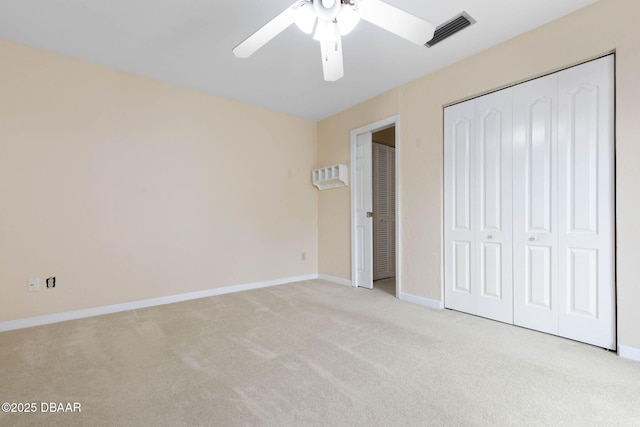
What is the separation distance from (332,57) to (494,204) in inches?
81.0

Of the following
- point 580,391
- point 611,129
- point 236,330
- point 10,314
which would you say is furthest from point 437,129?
point 10,314

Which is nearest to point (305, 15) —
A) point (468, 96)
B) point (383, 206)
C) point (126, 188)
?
point (468, 96)

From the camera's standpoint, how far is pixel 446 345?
220cm

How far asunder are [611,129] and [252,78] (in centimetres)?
329

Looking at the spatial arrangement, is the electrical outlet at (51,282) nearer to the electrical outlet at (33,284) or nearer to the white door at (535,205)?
the electrical outlet at (33,284)

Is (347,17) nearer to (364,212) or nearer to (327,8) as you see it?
(327,8)

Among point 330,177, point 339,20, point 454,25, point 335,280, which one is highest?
point 454,25

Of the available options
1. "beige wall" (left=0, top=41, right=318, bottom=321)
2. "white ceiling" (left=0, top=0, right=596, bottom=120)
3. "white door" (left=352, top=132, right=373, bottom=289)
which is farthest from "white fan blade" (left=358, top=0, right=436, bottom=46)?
"beige wall" (left=0, top=41, right=318, bottom=321)

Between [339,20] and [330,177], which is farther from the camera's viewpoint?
[330,177]

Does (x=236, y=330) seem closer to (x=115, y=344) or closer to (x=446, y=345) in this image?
(x=115, y=344)

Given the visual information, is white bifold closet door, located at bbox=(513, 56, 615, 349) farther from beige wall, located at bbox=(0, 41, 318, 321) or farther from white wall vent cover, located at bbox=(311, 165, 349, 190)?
beige wall, located at bbox=(0, 41, 318, 321)

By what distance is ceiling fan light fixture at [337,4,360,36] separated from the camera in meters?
1.51

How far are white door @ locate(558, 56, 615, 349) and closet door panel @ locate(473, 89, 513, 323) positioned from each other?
39 cm

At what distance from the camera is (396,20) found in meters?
1.50
